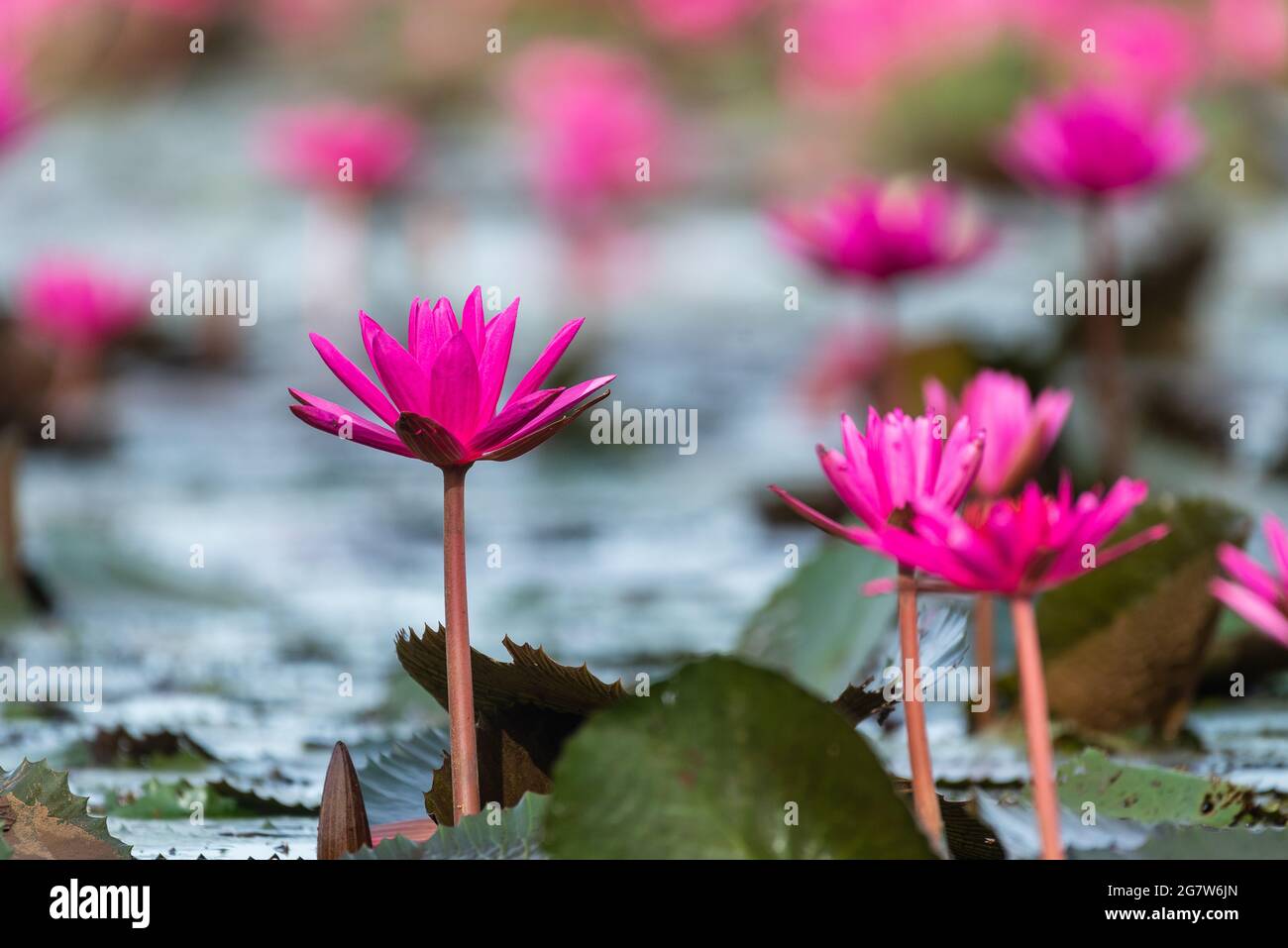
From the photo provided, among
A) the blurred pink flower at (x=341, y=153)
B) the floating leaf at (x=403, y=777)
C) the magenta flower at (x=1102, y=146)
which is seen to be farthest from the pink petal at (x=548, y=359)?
the blurred pink flower at (x=341, y=153)

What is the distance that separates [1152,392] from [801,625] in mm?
1167

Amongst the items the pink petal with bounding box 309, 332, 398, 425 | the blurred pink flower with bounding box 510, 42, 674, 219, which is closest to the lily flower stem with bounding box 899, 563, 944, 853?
the pink petal with bounding box 309, 332, 398, 425

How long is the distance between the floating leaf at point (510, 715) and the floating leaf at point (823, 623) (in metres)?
0.39

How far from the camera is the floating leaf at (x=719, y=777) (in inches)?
22.4

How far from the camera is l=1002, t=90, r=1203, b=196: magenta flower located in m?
1.73

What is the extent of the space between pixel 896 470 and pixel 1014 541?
7cm

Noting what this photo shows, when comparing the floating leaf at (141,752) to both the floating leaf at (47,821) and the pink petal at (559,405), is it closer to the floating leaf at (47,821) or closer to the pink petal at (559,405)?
the floating leaf at (47,821)

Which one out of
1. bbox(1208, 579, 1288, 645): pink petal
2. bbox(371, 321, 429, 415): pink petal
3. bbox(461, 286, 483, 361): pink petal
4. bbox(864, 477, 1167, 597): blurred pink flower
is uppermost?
bbox(461, 286, 483, 361): pink petal

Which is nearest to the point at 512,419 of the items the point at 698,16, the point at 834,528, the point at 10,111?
the point at 834,528

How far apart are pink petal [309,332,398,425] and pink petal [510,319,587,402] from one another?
52 mm

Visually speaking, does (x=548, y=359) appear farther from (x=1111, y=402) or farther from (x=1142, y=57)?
(x=1142, y=57)

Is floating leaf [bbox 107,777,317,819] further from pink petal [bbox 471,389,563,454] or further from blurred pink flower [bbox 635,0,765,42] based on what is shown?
blurred pink flower [bbox 635,0,765,42]
